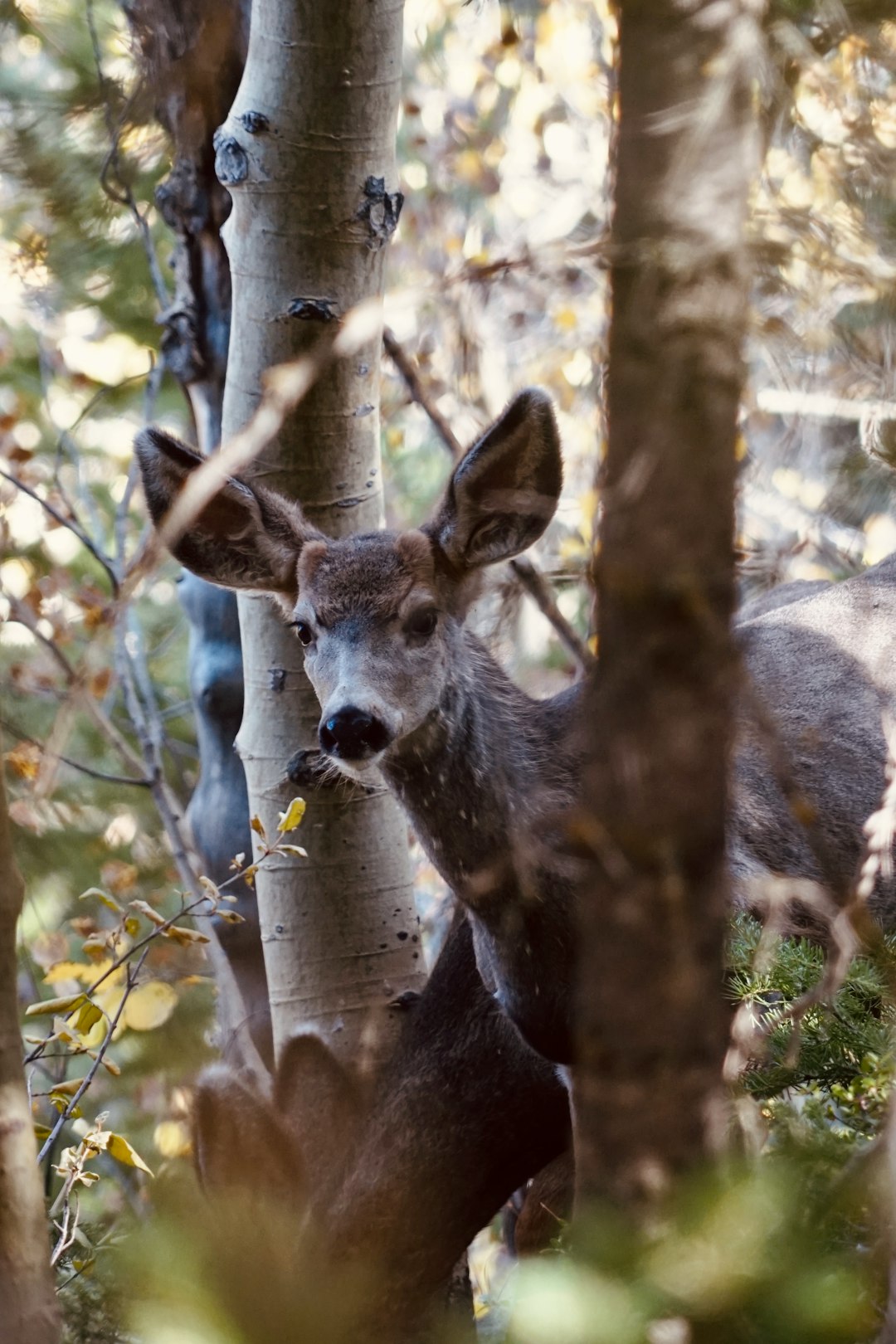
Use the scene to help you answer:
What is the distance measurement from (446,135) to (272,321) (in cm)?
767

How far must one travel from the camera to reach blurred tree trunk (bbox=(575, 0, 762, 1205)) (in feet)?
6.06

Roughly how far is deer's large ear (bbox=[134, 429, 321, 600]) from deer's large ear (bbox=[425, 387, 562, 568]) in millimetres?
452

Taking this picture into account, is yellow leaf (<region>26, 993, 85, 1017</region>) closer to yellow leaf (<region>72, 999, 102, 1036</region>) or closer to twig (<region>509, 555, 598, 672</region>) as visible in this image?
yellow leaf (<region>72, 999, 102, 1036</region>)

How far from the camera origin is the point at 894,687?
17.6ft

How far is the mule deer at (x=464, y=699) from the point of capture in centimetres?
402

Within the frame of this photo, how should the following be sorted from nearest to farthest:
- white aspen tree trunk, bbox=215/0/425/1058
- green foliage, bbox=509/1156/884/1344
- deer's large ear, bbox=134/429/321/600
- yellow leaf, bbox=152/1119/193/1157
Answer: green foliage, bbox=509/1156/884/1344 → white aspen tree trunk, bbox=215/0/425/1058 → deer's large ear, bbox=134/429/321/600 → yellow leaf, bbox=152/1119/193/1157

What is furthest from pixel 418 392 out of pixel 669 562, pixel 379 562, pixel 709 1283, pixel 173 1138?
pixel 173 1138

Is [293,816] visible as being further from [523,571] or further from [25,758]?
[25,758]

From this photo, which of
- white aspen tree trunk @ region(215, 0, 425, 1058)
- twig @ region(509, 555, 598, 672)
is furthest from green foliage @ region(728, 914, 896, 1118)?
white aspen tree trunk @ region(215, 0, 425, 1058)

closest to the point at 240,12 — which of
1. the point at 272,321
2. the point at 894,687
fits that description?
the point at 272,321

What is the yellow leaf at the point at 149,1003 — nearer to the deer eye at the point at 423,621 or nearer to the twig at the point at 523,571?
the deer eye at the point at 423,621

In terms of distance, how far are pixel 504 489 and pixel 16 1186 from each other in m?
2.65

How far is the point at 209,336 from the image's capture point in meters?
5.22

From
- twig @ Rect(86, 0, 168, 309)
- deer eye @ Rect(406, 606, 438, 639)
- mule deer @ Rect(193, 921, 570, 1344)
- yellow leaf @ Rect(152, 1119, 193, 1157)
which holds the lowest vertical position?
yellow leaf @ Rect(152, 1119, 193, 1157)
